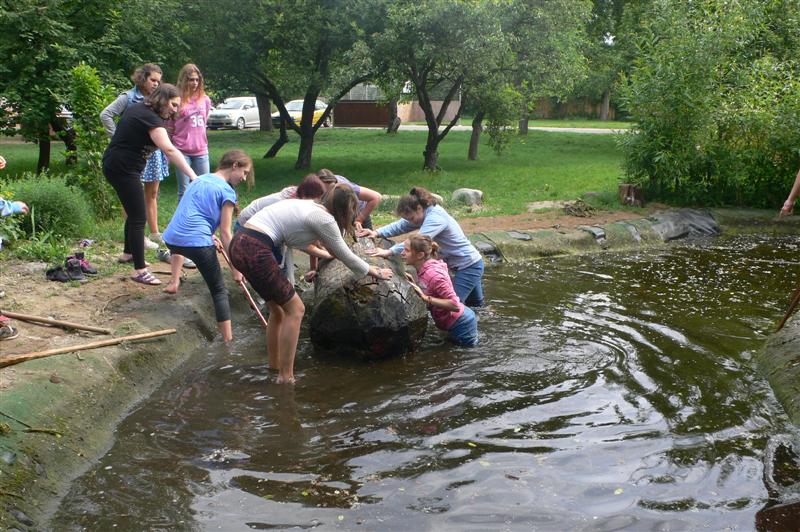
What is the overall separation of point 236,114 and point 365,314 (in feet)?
90.5

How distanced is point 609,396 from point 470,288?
2.15 metres

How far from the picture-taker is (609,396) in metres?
6.21

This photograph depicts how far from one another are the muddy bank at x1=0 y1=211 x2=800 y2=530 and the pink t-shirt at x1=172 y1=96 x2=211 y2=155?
4.62 ft

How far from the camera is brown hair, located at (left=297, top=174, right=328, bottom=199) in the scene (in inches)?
253

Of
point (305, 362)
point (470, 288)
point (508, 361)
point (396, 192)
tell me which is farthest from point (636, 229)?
point (305, 362)

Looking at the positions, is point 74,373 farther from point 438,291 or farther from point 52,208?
point 52,208

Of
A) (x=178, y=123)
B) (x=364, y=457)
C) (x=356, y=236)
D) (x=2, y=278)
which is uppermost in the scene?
(x=178, y=123)

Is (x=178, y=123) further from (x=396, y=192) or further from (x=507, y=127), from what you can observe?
(x=507, y=127)

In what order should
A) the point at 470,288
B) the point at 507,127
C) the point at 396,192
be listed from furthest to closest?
the point at 507,127
the point at 396,192
the point at 470,288

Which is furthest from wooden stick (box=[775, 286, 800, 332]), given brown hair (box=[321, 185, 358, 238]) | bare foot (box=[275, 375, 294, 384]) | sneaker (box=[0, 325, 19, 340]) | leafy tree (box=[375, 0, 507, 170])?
leafy tree (box=[375, 0, 507, 170])

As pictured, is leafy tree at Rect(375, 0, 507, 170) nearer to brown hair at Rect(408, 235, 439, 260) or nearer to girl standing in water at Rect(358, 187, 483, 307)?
girl standing in water at Rect(358, 187, 483, 307)

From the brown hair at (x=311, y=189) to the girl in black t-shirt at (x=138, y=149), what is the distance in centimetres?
126

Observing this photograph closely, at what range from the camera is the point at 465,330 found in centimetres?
728

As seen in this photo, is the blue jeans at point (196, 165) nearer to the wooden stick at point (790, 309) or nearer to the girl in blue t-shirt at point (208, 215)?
the girl in blue t-shirt at point (208, 215)
